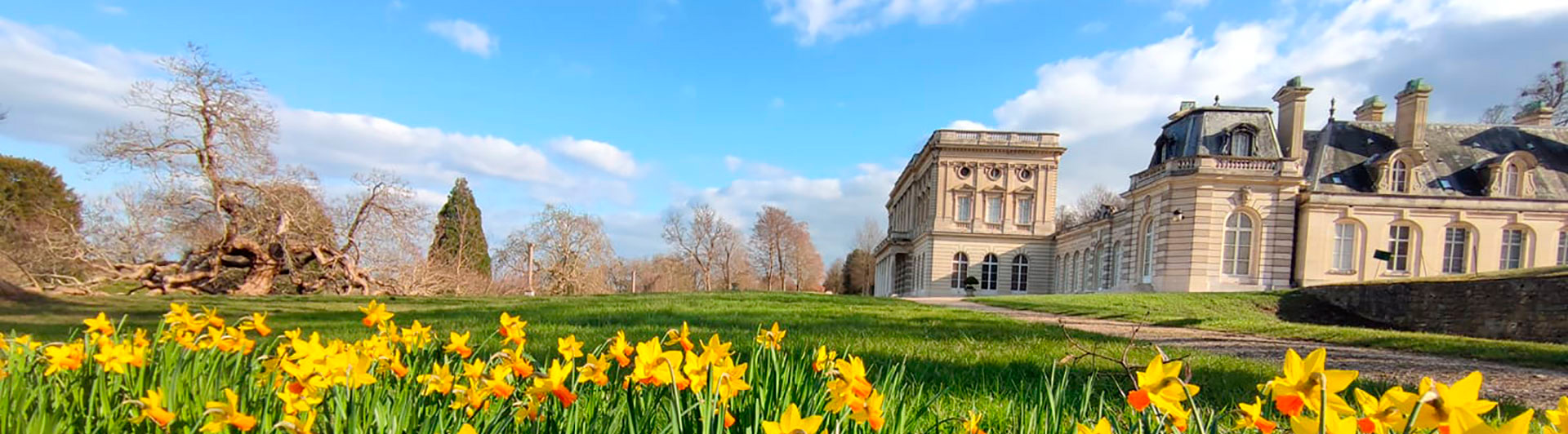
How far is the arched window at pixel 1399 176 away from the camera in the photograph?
1098 inches

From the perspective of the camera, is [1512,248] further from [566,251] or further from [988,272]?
[566,251]

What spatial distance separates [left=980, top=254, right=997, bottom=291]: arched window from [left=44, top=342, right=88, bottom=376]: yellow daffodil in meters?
47.1

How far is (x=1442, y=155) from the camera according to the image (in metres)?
29.2

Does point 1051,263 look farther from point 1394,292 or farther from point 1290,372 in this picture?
point 1290,372

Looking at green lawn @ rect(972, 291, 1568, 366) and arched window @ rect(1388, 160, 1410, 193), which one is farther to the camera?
arched window @ rect(1388, 160, 1410, 193)

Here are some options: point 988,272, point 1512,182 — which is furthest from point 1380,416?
point 988,272

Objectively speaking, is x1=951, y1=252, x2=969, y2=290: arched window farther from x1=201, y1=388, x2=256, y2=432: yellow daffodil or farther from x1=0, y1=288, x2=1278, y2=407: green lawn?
x1=201, y1=388, x2=256, y2=432: yellow daffodil

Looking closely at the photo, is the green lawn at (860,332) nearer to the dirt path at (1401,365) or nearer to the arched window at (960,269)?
the dirt path at (1401,365)

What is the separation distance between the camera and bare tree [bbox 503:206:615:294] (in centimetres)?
3547

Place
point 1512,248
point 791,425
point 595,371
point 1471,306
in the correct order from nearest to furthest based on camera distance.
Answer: point 791,425 < point 595,371 < point 1471,306 < point 1512,248

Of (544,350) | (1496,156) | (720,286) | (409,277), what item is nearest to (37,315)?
(544,350)

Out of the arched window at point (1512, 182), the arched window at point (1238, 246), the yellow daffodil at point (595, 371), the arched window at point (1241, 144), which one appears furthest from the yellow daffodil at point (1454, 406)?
the arched window at point (1512, 182)

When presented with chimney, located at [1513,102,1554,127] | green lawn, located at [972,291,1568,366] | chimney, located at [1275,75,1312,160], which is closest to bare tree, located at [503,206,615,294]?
green lawn, located at [972,291,1568,366]

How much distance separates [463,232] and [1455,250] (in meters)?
39.4
